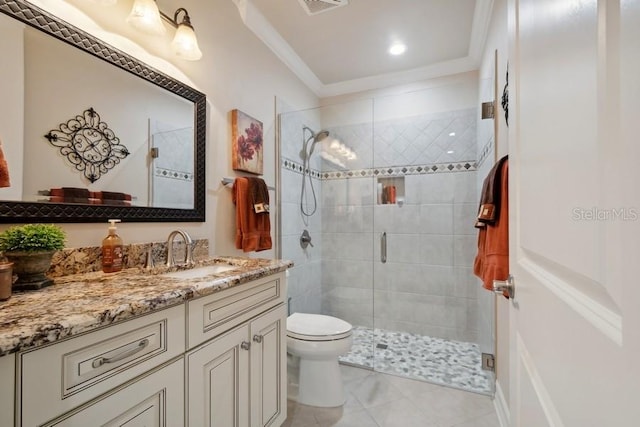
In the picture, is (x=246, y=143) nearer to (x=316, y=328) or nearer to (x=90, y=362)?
(x=316, y=328)

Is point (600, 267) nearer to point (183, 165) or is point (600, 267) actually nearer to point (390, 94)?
point (183, 165)

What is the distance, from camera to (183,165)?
1488mm

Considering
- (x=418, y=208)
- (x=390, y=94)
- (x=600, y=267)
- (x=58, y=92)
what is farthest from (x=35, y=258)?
(x=390, y=94)

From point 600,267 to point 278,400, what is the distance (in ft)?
4.74

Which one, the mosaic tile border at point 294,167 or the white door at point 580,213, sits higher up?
the mosaic tile border at point 294,167

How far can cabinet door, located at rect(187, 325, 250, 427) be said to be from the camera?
2.99 ft

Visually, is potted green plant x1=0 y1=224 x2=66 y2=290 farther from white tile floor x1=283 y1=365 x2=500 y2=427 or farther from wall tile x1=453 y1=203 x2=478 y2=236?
wall tile x1=453 y1=203 x2=478 y2=236

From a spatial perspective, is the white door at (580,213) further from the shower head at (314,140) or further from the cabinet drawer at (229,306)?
the shower head at (314,140)

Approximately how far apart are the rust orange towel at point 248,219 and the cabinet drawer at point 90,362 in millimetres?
915

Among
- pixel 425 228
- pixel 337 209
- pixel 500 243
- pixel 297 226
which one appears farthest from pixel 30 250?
pixel 425 228

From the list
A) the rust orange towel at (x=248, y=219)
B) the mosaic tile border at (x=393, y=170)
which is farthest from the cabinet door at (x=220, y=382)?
the mosaic tile border at (x=393, y=170)

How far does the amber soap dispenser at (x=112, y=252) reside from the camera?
1.08 metres

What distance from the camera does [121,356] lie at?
2.31 ft

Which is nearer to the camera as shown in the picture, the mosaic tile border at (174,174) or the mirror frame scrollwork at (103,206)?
the mirror frame scrollwork at (103,206)
